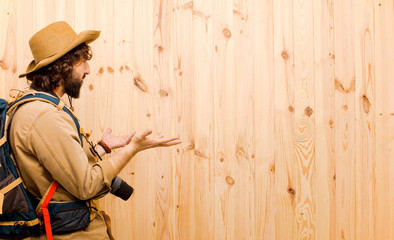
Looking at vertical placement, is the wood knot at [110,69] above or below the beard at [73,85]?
above

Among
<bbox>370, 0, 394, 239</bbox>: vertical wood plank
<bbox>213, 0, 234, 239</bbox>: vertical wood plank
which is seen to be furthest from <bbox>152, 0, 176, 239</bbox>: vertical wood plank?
<bbox>370, 0, 394, 239</bbox>: vertical wood plank

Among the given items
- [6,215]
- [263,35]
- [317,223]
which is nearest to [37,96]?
[6,215]

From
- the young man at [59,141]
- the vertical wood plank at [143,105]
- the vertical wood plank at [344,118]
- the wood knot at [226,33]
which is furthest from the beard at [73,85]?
the vertical wood plank at [344,118]

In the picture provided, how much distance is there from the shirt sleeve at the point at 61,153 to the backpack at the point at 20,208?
8 cm

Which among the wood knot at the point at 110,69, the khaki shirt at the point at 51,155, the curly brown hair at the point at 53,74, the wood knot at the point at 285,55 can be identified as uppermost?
the wood knot at the point at 285,55

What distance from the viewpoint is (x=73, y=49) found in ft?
4.49

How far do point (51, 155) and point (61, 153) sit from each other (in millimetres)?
32

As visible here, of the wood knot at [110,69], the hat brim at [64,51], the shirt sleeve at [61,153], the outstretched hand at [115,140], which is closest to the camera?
the shirt sleeve at [61,153]

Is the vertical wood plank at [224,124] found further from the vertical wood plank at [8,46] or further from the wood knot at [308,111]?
the vertical wood plank at [8,46]

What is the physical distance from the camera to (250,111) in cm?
182

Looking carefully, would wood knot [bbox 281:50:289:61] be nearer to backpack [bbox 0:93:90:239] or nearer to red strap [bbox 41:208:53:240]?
backpack [bbox 0:93:90:239]

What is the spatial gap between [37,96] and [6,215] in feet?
1.36

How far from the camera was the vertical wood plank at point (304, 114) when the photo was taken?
5.97 ft

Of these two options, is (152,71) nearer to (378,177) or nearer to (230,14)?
(230,14)
